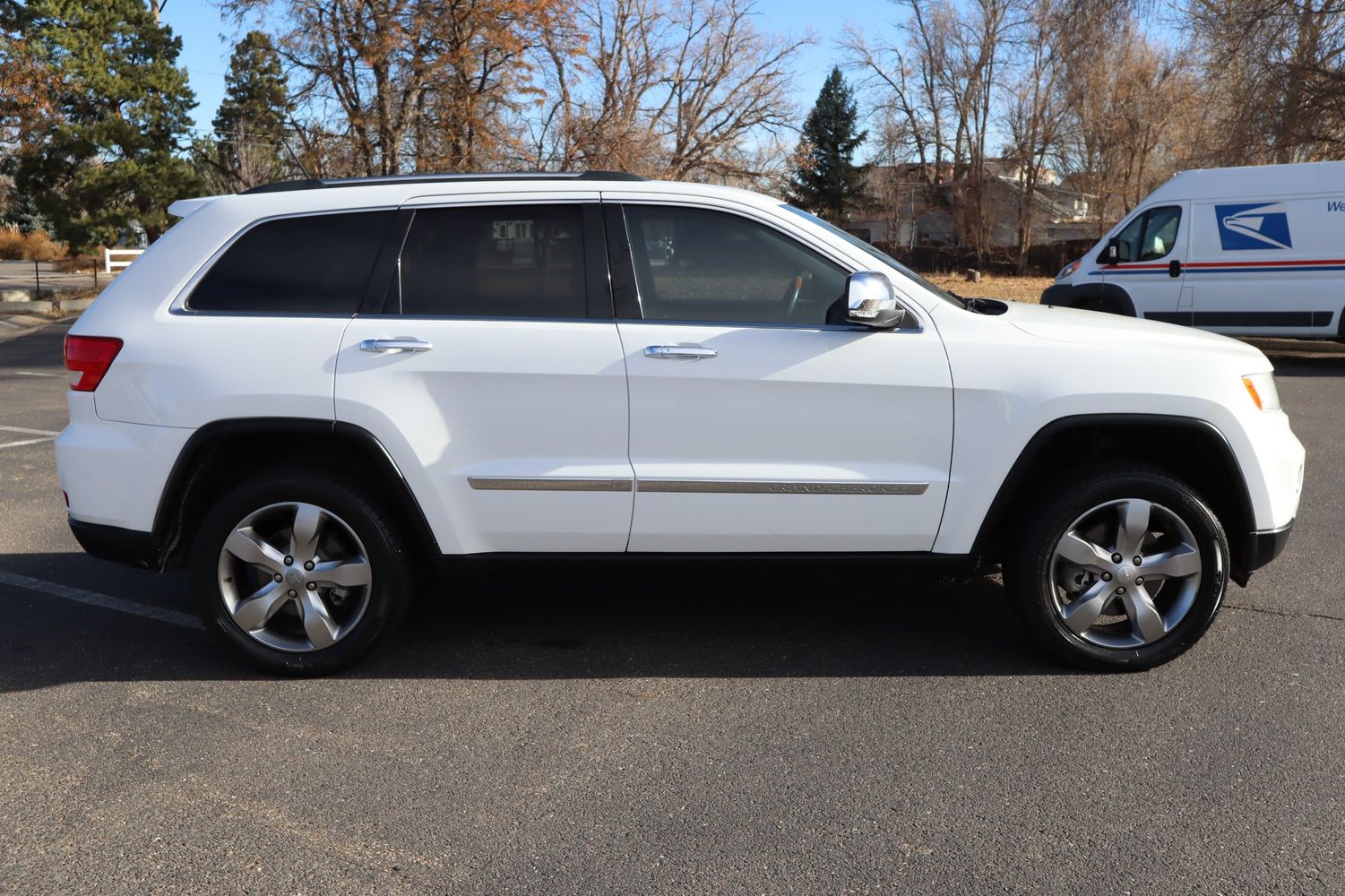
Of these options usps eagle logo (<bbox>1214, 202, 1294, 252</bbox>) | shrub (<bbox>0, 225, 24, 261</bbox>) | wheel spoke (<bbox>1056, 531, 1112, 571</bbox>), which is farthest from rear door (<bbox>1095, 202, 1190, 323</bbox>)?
shrub (<bbox>0, 225, 24, 261</bbox>)

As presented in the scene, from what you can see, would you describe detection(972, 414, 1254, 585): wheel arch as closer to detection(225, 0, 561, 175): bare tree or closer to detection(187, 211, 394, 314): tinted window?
detection(187, 211, 394, 314): tinted window

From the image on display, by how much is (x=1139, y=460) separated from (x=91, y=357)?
3903mm

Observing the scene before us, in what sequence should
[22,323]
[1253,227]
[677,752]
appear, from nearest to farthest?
[677,752], [1253,227], [22,323]

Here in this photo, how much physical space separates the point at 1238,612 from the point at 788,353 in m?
2.43

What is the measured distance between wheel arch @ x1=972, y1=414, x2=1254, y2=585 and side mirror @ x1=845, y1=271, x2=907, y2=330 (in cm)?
68

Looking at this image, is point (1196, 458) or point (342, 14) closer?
→ point (1196, 458)

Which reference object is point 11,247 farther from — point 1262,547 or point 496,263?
point 1262,547

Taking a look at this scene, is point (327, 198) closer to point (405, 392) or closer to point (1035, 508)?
point (405, 392)

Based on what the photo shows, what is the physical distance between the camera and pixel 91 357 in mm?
4211

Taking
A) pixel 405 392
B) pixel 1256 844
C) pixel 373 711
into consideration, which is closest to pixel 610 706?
pixel 373 711

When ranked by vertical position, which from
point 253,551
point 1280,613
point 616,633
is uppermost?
point 253,551

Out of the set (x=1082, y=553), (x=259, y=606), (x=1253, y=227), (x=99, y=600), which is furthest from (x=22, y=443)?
(x=1253, y=227)

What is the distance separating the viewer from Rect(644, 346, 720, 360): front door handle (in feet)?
13.4

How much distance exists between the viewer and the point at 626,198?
4.32m
